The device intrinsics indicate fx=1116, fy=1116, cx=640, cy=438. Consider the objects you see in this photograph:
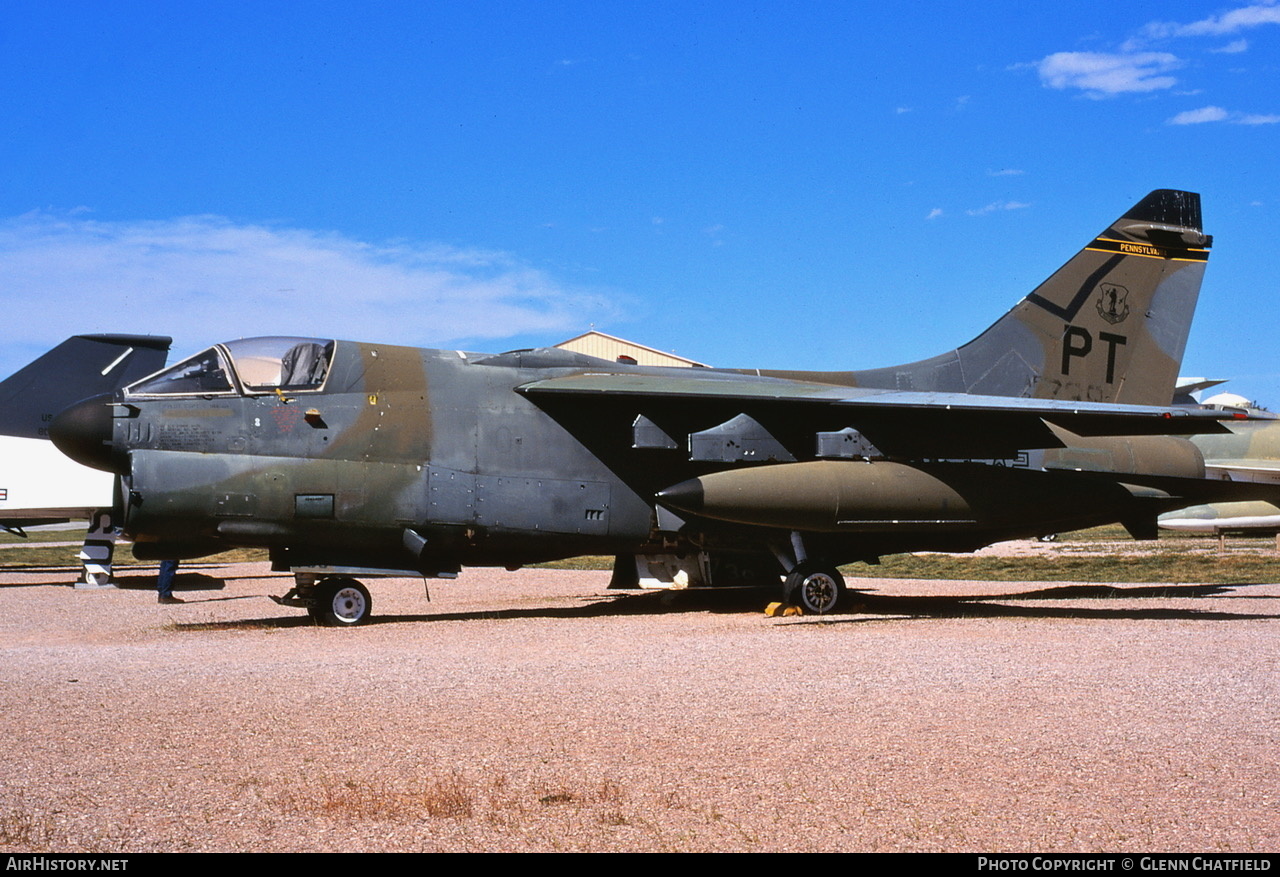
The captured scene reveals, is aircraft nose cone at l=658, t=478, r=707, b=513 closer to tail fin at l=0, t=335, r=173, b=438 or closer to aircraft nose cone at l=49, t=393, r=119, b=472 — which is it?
aircraft nose cone at l=49, t=393, r=119, b=472

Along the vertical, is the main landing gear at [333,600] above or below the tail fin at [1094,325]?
below

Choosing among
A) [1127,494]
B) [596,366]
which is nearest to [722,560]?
[596,366]

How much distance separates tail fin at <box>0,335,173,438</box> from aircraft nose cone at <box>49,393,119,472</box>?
1223 cm

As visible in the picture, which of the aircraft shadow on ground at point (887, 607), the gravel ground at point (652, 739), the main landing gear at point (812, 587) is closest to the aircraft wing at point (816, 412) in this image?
the main landing gear at point (812, 587)

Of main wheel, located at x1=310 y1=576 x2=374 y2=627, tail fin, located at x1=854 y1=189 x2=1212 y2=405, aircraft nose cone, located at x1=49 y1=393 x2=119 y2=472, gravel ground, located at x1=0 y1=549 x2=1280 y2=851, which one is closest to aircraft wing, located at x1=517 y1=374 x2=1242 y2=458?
tail fin, located at x1=854 y1=189 x2=1212 y2=405

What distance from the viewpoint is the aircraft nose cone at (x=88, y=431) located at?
11.9 meters

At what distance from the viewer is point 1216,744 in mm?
5957

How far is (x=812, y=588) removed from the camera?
14.0 m

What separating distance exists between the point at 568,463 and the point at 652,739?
25.2 ft

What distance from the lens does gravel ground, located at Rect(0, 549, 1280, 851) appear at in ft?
15.0

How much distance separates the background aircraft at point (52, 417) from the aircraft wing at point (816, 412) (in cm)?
1368

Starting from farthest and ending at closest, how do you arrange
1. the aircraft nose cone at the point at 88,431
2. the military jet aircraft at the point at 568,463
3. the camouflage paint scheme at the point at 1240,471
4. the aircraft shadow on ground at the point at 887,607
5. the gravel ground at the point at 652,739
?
the camouflage paint scheme at the point at 1240,471, the aircraft shadow on ground at the point at 887,607, the military jet aircraft at the point at 568,463, the aircraft nose cone at the point at 88,431, the gravel ground at the point at 652,739

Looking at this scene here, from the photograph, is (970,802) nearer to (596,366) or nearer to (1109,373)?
(596,366)

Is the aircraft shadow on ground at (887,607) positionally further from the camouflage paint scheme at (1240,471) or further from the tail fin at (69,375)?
the tail fin at (69,375)
